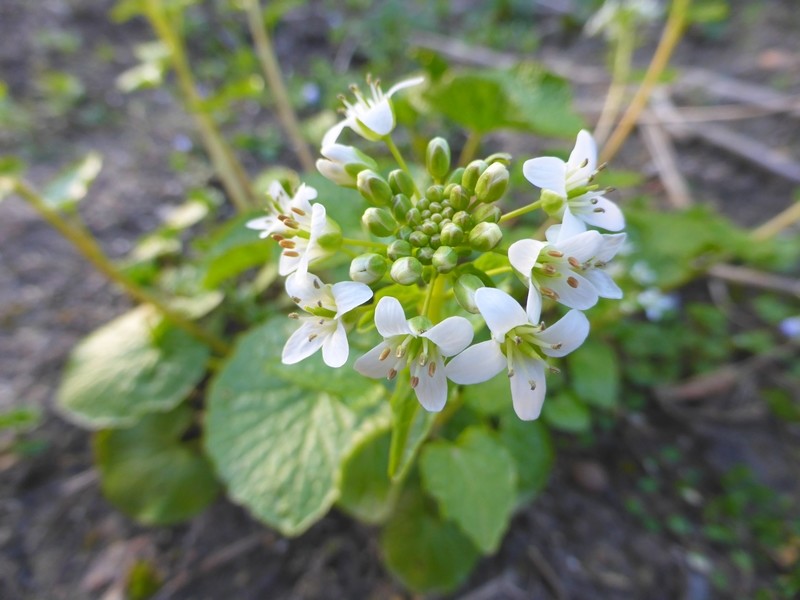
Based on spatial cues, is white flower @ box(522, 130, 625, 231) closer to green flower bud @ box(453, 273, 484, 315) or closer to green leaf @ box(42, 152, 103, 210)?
green flower bud @ box(453, 273, 484, 315)

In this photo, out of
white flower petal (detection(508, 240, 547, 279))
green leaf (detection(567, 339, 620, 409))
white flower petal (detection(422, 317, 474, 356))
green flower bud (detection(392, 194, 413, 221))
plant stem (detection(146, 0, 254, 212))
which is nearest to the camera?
white flower petal (detection(422, 317, 474, 356))

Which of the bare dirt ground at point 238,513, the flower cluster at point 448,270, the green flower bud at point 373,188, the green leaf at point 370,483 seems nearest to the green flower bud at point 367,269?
the flower cluster at point 448,270

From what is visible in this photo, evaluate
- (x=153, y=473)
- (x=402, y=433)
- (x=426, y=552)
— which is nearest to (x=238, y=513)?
(x=153, y=473)

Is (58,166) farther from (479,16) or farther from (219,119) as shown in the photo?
(479,16)

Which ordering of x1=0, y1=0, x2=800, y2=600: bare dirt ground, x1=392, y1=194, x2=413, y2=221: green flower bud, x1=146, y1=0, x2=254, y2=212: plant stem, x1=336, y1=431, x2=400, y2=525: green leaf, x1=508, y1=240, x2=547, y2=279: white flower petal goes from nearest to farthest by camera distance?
x1=508, y1=240, x2=547, y2=279: white flower petal < x1=392, y1=194, x2=413, y2=221: green flower bud < x1=336, y1=431, x2=400, y2=525: green leaf < x1=0, y1=0, x2=800, y2=600: bare dirt ground < x1=146, y1=0, x2=254, y2=212: plant stem

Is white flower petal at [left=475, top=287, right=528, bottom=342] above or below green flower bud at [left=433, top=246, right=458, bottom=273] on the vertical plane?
below

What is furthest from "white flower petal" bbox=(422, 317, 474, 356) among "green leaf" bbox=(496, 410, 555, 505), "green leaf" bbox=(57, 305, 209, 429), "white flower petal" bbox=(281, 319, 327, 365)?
"green leaf" bbox=(57, 305, 209, 429)
